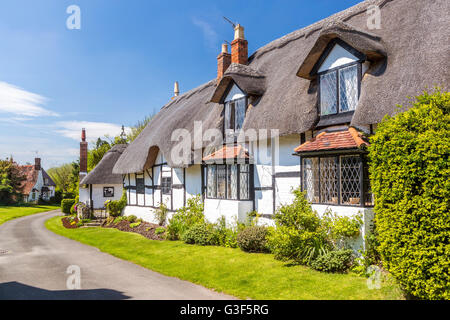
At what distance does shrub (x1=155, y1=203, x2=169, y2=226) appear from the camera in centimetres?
1666

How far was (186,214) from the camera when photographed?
1425cm

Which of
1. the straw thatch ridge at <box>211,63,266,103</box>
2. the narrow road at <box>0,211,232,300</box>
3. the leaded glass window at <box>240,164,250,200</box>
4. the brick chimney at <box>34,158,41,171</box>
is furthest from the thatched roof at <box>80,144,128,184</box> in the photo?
the brick chimney at <box>34,158,41,171</box>

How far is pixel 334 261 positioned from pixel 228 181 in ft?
17.4

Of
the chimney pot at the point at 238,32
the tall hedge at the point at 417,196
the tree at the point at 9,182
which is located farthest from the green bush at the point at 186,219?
the tree at the point at 9,182

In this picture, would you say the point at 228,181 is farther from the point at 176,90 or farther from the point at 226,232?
the point at 176,90

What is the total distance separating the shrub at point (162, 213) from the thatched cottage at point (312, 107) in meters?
1.32

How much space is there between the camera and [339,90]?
30.5 feet

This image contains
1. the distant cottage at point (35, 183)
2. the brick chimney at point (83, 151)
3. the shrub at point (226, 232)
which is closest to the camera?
the shrub at point (226, 232)

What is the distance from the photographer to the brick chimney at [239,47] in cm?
1445

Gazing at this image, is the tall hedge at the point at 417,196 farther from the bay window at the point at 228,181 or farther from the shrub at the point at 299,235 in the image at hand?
the bay window at the point at 228,181

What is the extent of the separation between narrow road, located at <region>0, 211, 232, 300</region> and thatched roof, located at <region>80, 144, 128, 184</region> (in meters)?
11.3

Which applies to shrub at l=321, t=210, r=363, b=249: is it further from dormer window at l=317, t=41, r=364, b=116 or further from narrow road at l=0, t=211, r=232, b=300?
narrow road at l=0, t=211, r=232, b=300

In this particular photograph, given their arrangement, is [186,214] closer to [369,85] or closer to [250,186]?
[250,186]
